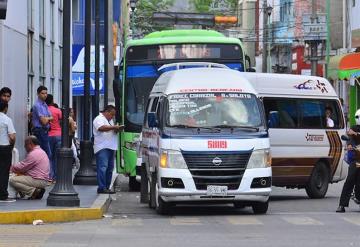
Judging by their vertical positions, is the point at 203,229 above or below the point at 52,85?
below

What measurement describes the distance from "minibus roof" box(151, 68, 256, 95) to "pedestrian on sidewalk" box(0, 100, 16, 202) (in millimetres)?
2881

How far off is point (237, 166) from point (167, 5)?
63.7 metres

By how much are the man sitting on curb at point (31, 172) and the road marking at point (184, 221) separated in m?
2.81

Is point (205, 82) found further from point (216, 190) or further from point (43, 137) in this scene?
point (43, 137)

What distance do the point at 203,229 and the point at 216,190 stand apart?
1352 millimetres

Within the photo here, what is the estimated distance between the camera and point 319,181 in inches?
699

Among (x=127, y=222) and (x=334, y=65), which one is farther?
(x=334, y=65)

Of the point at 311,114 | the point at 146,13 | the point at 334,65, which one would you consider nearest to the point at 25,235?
the point at 311,114

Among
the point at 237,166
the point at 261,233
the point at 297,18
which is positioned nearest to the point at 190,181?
the point at 237,166

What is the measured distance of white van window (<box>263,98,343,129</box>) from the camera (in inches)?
672

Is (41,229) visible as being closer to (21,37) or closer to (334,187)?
(21,37)

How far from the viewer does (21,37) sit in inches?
821

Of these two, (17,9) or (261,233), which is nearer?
(261,233)

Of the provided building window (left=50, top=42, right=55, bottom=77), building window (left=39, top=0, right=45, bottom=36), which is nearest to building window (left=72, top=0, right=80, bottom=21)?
building window (left=50, top=42, right=55, bottom=77)
